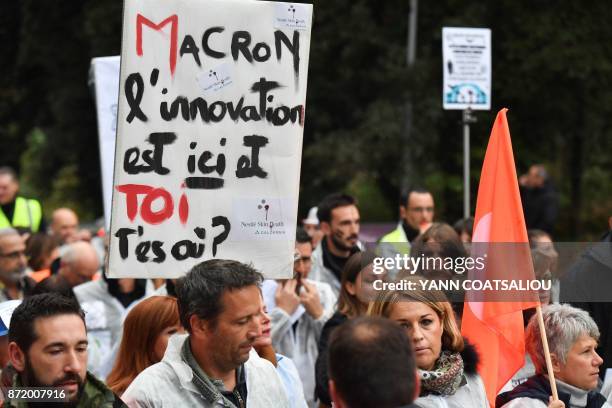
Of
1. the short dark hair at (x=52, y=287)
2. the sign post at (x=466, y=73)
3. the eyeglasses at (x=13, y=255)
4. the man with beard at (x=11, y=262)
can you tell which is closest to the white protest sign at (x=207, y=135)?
the short dark hair at (x=52, y=287)

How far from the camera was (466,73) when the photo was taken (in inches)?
389

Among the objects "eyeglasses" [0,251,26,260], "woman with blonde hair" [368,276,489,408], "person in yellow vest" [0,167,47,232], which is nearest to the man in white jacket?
"woman with blonde hair" [368,276,489,408]

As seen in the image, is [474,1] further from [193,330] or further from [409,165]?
[193,330]

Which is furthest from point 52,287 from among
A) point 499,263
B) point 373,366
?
point 373,366

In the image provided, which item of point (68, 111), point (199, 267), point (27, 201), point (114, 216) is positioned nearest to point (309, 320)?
point (114, 216)

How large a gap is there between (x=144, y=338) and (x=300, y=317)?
7.26ft

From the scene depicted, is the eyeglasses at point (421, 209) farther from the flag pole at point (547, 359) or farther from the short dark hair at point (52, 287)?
the flag pole at point (547, 359)

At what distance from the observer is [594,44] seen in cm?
1738

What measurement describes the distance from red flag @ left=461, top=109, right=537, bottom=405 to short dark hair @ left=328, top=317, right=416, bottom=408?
1.87 metres

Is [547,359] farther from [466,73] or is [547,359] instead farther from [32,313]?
[466,73]

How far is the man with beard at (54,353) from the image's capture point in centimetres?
390

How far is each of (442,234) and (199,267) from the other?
2.49 m

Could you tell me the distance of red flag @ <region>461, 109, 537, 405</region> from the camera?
5199 millimetres

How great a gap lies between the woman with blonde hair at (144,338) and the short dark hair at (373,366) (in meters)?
1.91
